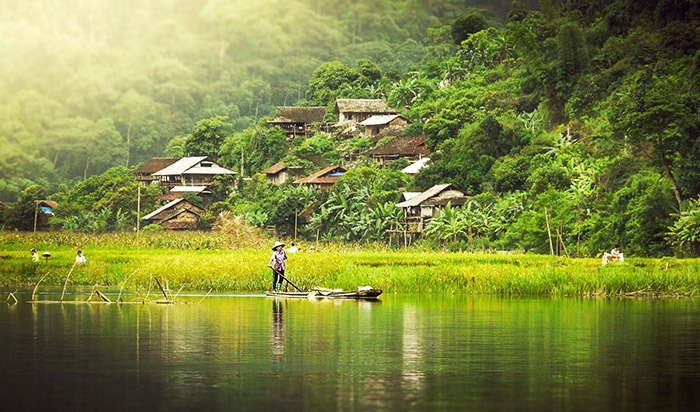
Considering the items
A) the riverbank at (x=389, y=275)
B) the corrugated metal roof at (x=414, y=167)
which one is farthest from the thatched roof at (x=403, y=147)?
the riverbank at (x=389, y=275)

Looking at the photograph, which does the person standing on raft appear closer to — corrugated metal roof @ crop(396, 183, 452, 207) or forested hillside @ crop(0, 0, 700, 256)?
forested hillside @ crop(0, 0, 700, 256)

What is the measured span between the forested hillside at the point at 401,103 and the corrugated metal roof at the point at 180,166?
4.28m

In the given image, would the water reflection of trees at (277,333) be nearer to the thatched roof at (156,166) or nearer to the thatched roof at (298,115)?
the thatched roof at (298,115)

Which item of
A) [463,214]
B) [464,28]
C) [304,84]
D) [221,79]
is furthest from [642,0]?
[221,79]

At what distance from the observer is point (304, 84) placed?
501 ft

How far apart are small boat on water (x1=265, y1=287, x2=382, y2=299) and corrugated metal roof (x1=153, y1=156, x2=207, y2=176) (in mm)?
66406

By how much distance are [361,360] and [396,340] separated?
2.76 metres

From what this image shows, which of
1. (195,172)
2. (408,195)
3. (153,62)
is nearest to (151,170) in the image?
(195,172)

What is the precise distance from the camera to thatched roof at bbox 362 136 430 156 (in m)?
82.1

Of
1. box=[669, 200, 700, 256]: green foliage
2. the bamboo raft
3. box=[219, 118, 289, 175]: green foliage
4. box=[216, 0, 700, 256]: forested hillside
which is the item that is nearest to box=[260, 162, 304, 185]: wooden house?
box=[216, 0, 700, 256]: forested hillside

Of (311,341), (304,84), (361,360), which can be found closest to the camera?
(361,360)

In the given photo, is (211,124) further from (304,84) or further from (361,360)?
(361,360)

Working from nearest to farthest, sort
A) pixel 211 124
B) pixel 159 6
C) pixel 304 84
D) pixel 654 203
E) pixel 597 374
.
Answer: pixel 597 374
pixel 654 203
pixel 211 124
pixel 304 84
pixel 159 6

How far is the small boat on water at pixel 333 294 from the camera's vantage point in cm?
2767
